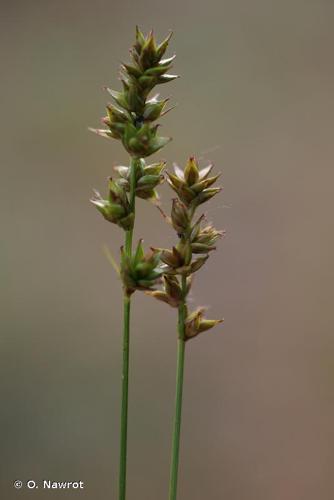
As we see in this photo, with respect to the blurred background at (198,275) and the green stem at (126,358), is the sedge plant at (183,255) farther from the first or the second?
the blurred background at (198,275)

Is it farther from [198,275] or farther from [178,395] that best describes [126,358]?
[198,275]

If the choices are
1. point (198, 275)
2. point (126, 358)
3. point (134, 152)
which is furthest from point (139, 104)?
point (198, 275)

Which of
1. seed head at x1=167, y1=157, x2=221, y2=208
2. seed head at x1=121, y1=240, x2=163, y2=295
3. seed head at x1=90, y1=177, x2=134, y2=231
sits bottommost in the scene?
seed head at x1=121, y1=240, x2=163, y2=295

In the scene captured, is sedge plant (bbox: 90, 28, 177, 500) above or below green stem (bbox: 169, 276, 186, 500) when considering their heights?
above

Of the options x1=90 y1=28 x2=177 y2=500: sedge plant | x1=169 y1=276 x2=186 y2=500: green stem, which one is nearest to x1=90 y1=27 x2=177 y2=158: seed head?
x1=90 y1=28 x2=177 y2=500: sedge plant

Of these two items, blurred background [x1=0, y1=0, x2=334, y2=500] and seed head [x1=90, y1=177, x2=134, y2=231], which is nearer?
seed head [x1=90, y1=177, x2=134, y2=231]

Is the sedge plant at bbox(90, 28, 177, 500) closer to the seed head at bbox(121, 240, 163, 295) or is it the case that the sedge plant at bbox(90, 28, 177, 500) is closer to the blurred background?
the seed head at bbox(121, 240, 163, 295)
